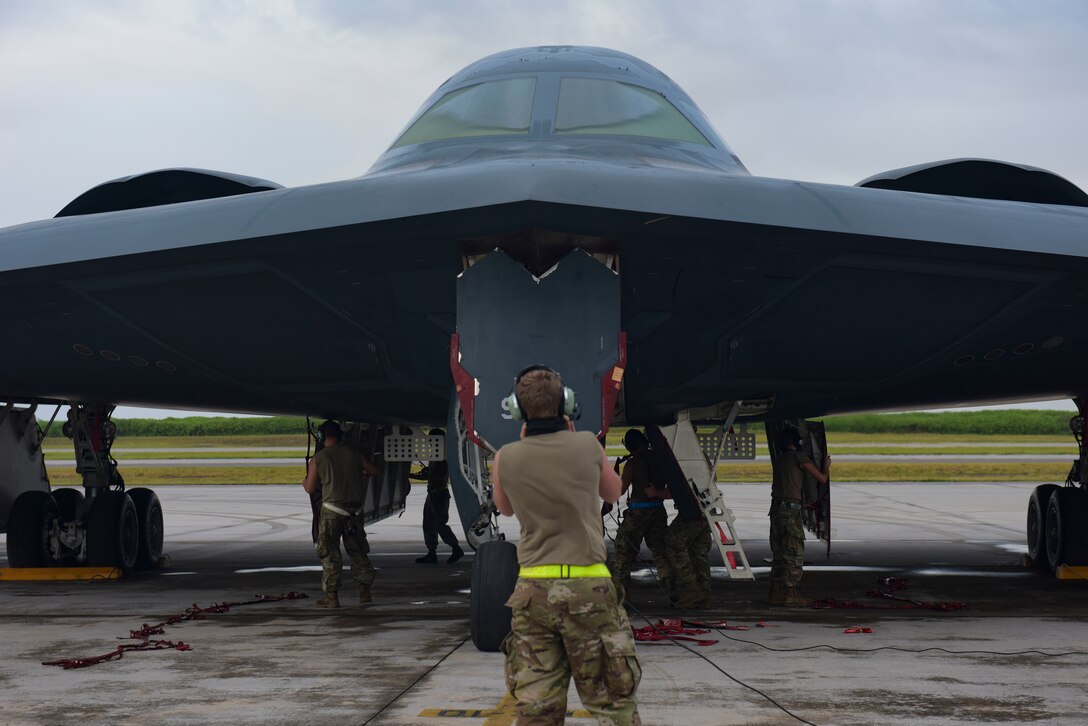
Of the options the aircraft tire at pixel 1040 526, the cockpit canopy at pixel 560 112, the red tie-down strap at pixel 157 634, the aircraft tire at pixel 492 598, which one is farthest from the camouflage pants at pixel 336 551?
the aircraft tire at pixel 1040 526

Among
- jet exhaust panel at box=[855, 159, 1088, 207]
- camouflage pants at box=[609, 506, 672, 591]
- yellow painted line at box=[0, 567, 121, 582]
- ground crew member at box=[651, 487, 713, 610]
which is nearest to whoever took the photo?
jet exhaust panel at box=[855, 159, 1088, 207]

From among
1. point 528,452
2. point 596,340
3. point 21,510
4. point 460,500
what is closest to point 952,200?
point 596,340

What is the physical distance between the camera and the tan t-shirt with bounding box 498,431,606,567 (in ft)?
13.4

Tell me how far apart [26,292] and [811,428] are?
9320mm

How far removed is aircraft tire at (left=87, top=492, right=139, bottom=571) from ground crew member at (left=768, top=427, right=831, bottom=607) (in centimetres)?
784

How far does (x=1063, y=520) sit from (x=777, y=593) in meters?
4.78

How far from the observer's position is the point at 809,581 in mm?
12297

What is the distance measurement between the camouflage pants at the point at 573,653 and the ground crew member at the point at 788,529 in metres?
6.06

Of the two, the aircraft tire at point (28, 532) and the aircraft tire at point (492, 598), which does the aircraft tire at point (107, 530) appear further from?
the aircraft tire at point (492, 598)

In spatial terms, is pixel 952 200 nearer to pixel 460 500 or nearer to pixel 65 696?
pixel 460 500

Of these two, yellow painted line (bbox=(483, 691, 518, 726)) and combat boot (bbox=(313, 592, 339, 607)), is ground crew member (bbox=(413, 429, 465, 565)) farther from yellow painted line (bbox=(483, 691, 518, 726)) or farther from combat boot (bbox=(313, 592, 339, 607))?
yellow painted line (bbox=(483, 691, 518, 726))

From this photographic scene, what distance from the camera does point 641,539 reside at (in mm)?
10914

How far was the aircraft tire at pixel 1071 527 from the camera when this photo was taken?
41.4 ft

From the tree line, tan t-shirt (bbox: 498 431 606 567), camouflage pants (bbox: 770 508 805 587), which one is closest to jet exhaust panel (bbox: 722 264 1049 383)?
camouflage pants (bbox: 770 508 805 587)
